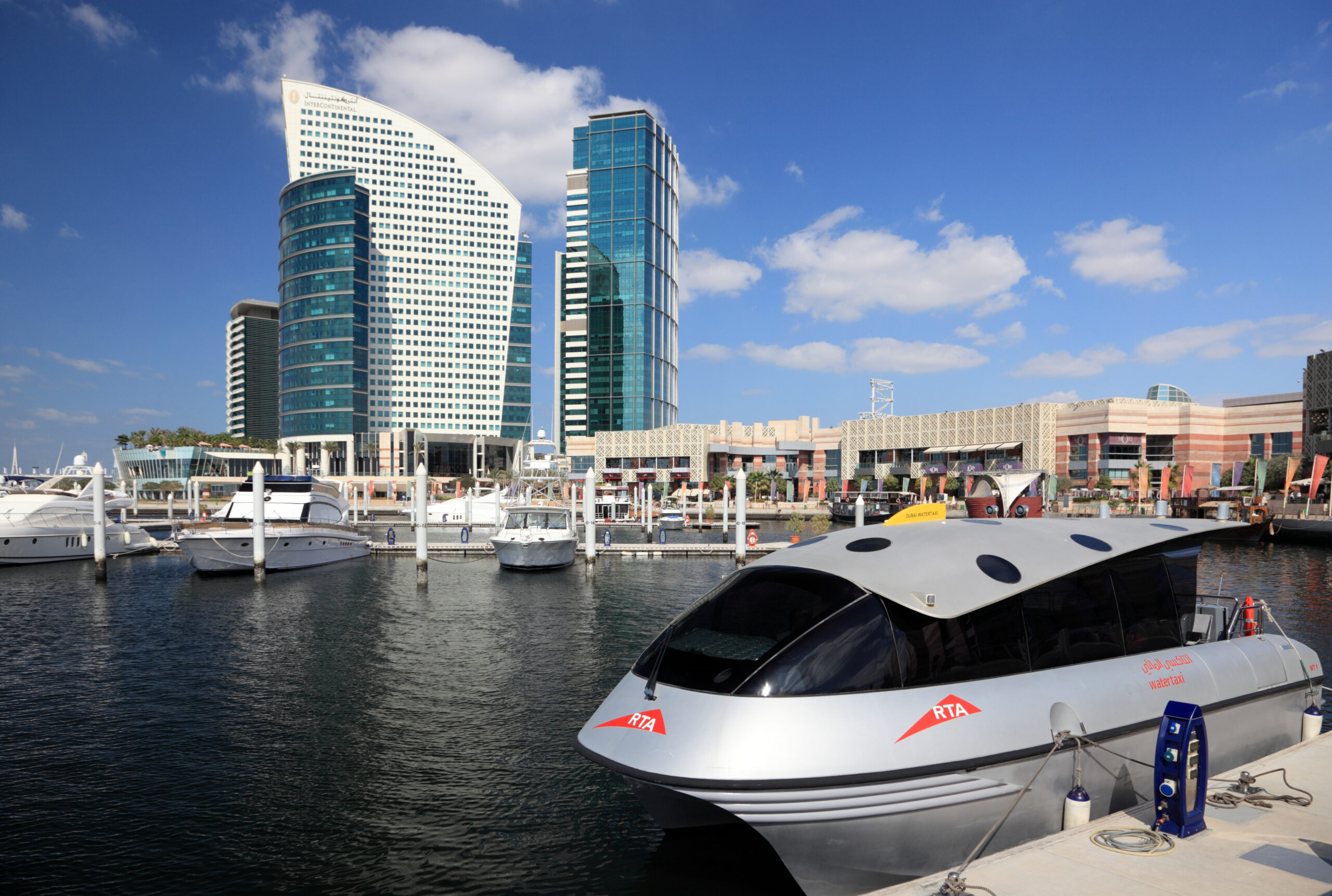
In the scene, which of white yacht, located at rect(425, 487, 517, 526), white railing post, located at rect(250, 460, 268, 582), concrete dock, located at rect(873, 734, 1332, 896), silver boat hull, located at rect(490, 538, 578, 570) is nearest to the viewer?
concrete dock, located at rect(873, 734, 1332, 896)

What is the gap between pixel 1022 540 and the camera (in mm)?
8602

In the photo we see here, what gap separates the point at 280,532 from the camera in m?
39.2

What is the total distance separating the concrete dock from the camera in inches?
239

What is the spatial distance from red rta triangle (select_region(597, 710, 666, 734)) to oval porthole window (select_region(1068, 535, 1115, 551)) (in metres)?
5.37

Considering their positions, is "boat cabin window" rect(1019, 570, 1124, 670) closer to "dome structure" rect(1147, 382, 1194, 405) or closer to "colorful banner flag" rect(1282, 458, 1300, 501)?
"colorful banner flag" rect(1282, 458, 1300, 501)

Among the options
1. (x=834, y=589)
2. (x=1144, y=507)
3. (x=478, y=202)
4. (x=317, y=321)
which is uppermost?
(x=478, y=202)

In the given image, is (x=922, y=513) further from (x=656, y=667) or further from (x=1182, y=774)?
(x=656, y=667)

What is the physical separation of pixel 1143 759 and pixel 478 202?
642 feet

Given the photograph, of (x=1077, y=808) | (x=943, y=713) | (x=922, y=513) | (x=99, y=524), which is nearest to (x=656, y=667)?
(x=943, y=713)

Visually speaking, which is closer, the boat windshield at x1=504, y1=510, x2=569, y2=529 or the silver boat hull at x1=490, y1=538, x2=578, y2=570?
the silver boat hull at x1=490, y1=538, x2=578, y2=570

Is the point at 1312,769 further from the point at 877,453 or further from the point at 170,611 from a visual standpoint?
the point at 877,453

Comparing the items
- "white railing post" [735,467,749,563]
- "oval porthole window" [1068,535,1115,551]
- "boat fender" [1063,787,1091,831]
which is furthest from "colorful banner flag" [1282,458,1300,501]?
"boat fender" [1063,787,1091,831]

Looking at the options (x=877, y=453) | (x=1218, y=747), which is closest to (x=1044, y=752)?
(x=1218, y=747)

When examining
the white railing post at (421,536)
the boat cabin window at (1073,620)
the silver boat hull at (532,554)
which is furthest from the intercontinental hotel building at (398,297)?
the boat cabin window at (1073,620)
